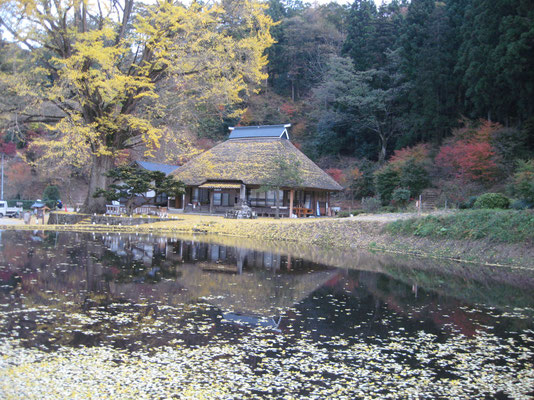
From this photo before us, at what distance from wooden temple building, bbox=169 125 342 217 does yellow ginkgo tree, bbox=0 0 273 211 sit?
6012 millimetres

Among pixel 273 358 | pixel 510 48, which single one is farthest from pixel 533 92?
pixel 273 358

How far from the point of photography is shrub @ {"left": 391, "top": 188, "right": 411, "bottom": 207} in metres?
25.2

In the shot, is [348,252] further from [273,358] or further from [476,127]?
[476,127]

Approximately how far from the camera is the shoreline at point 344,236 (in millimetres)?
14273

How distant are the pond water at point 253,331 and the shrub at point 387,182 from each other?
16.0 meters

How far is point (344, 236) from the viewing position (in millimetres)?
18344

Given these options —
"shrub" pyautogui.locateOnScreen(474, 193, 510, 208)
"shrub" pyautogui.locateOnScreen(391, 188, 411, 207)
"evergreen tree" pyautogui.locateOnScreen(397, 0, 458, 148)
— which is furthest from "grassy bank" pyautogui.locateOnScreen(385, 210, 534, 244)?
"evergreen tree" pyautogui.locateOnScreen(397, 0, 458, 148)

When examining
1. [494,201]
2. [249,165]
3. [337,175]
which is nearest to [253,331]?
[494,201]

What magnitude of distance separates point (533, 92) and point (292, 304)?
19.7 meters

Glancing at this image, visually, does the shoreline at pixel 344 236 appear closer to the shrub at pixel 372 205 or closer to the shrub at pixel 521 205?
Answer: the shrub at pixel 521 205

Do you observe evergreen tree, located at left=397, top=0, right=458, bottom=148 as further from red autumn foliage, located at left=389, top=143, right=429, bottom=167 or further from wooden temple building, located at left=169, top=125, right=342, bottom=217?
wooden temple building, located at left=169, top=125, right=342, bottom=217

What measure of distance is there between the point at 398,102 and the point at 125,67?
2190 cm

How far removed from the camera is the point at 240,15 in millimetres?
20172

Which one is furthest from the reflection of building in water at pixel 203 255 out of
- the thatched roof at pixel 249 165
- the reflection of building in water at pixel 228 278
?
the thatched roof at pixel 249 165
